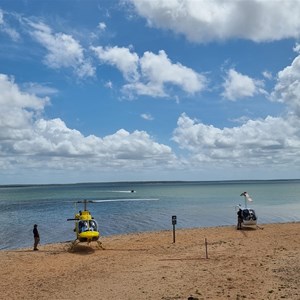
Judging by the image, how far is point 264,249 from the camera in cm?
2084

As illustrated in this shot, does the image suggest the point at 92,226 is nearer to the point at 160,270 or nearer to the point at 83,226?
the point at 83,226

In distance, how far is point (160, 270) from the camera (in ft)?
54.3

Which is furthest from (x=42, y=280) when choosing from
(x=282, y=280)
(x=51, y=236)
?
(x=51, y=236)

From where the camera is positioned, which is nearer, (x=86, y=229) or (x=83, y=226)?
(x=86, y=229)

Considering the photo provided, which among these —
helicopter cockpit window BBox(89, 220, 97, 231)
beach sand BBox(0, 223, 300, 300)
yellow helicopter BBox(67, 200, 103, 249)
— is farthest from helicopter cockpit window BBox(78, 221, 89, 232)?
beach sand BBox(0, 223, 300, 300)

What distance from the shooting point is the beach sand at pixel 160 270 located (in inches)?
529

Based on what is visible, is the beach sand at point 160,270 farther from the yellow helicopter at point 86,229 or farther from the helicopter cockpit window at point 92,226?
the helicopter cockpit window at point 92,226

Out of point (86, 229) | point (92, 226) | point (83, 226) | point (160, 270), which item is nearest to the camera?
point (160, 270)

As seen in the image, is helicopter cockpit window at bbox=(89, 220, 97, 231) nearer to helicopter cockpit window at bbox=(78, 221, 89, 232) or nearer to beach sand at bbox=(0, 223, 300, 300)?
helicopter cockpit window at bbox=(78, 221, 89, 232)

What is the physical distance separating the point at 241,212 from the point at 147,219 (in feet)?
53.5

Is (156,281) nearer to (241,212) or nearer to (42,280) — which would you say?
(42,280)

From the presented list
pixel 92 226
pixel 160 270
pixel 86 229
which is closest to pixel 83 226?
pixel 86 229

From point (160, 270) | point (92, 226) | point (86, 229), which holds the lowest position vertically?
point (160, 270)

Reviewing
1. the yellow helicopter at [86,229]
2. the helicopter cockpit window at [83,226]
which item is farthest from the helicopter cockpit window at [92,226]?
the helicopter cockpit window at [83,226]
